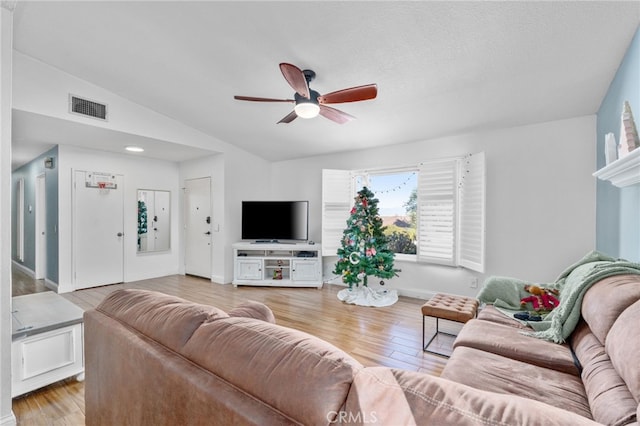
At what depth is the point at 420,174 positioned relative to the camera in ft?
14.3

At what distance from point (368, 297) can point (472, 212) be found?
186 centimetres

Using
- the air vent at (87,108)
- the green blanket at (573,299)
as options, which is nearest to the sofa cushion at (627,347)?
the green blanket at (573,299)

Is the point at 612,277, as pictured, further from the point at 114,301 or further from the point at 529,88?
the point at 114,301

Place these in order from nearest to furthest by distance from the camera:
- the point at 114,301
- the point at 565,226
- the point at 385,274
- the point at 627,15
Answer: the point at 114,301, the point at 627,15, the point at 565,226, the point at 385,274

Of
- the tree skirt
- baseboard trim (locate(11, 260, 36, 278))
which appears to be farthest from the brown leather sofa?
baseboard trim (locate(11, 260, 36, 278))

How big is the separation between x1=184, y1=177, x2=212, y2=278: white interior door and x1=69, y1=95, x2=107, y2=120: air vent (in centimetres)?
202

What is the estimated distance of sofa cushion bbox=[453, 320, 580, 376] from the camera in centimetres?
160

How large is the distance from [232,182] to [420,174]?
10.9 feet

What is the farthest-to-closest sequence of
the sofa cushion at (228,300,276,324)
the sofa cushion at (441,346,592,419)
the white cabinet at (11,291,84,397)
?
the white cabinet at (11,291,84,397) < the sofa cushion at (228,300,276,324) < the sofa cushion at (441,346,592,419)

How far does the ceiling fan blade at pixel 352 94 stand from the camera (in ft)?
7.86

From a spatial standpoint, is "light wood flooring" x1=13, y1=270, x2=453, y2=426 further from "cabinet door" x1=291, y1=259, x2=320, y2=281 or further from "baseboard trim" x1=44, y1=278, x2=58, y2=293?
"cabinet door" x1=291, y1=259, x2=320, y2=281

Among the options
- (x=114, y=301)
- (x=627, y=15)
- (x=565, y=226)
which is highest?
(x=627, y=15)

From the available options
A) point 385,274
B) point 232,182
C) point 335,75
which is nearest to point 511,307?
point 385,274

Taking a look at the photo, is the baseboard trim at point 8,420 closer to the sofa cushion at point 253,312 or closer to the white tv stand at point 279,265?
the sofa cushion at point 253,312
